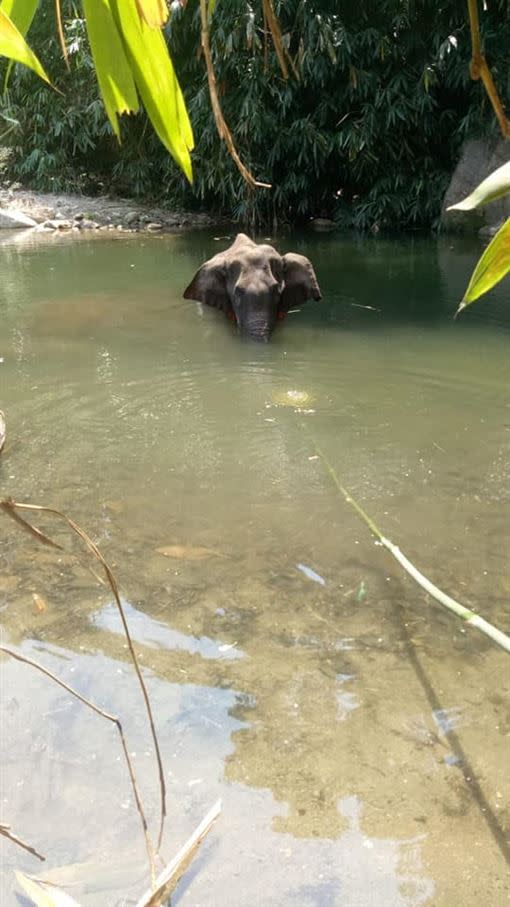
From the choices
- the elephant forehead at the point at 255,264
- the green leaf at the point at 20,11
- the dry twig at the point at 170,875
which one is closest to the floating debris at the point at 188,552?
the dry twig at the point at 170,875

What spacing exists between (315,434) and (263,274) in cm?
301

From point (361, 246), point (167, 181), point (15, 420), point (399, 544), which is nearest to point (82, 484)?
point (15, 420)

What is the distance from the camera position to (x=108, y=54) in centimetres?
65

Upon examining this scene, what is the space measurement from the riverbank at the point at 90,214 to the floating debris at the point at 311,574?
37.9 feet

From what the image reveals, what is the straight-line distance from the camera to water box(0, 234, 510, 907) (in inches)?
82.5

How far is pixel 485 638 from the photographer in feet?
9.46

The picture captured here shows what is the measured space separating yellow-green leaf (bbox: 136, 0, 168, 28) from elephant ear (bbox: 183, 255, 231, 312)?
7.10 meters

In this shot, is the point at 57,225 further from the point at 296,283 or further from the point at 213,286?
the point at 296,283

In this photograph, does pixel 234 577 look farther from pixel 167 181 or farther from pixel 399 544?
pixel 167 181

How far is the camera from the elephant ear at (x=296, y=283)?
7.77 m

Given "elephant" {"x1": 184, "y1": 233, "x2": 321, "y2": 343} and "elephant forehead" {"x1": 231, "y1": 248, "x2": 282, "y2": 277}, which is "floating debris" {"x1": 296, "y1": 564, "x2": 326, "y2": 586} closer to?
"elephant" {"x1": 184, "y1": 233, "x2": 321, "y2": 343}

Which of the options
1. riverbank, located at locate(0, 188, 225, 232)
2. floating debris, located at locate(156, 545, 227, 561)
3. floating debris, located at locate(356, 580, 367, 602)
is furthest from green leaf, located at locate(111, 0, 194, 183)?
riverbank, located at locate(0, 188, 225, 232)

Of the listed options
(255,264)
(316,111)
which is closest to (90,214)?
(316,111)

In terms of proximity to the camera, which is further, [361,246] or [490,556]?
[361,246]
